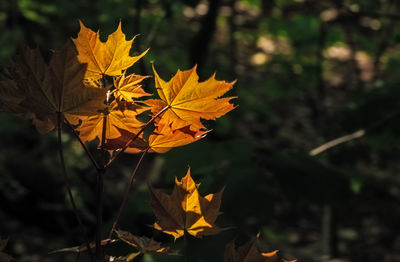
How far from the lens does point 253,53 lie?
6.16 m

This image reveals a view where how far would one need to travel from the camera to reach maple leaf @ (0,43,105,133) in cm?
49

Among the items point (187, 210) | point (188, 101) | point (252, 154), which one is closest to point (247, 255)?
point (187, 210)

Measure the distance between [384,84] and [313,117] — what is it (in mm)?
3276

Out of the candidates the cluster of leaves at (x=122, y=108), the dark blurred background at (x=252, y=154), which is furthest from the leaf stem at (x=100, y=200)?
the dark blurred background at (x=252, y=154)

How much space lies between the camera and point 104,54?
571 millimetres

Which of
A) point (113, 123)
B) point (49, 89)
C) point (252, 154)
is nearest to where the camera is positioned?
point (49, 89)

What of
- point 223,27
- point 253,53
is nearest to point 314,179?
point 253,53

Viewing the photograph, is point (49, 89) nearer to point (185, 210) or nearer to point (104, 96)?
point (104, 96)

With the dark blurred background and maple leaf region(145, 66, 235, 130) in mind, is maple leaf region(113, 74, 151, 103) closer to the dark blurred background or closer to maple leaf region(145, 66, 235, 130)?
maple leaf region(145, 66, 235, 130)

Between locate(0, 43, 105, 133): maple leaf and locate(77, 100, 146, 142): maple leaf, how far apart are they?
6 cm

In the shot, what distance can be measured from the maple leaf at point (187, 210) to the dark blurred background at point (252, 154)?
431 mm

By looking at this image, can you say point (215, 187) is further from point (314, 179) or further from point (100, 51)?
point (100, 51)

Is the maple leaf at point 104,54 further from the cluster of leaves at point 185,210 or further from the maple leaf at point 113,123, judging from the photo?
the cluster of leaves at point 185,210

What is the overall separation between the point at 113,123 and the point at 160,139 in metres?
0.07
